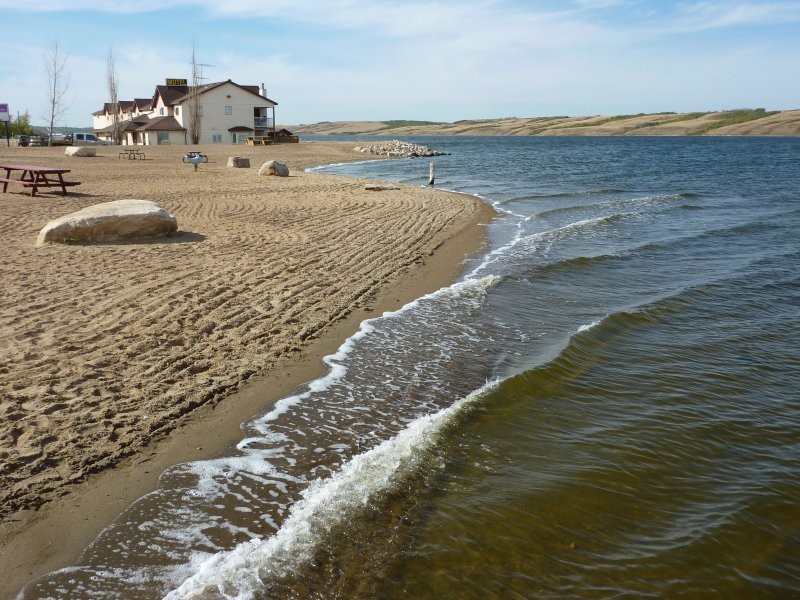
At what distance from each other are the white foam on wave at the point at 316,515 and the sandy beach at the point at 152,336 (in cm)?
102

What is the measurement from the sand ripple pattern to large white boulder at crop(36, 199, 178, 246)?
40cm

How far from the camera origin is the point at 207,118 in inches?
2675

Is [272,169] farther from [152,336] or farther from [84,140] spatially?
[84,140]

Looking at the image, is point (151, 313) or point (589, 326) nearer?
point (151, 313)

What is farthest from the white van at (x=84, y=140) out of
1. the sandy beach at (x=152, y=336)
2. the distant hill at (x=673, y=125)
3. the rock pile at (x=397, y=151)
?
the distant hill at (x=673, y=125)

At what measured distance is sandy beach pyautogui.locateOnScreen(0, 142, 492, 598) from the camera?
470cm

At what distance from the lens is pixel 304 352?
25.0 ft

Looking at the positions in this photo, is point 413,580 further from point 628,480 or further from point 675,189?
point 675,189

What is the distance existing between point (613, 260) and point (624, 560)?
11.0 metres

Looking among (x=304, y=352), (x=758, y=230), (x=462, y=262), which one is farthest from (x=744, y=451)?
(x=758, y=230)

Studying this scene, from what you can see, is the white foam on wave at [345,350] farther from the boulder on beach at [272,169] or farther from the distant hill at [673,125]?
the distant hill at [673,125]

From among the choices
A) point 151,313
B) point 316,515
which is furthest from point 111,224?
point 316,515

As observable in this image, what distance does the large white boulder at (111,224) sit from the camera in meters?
11.8

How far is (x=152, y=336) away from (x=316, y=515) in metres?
3.89
